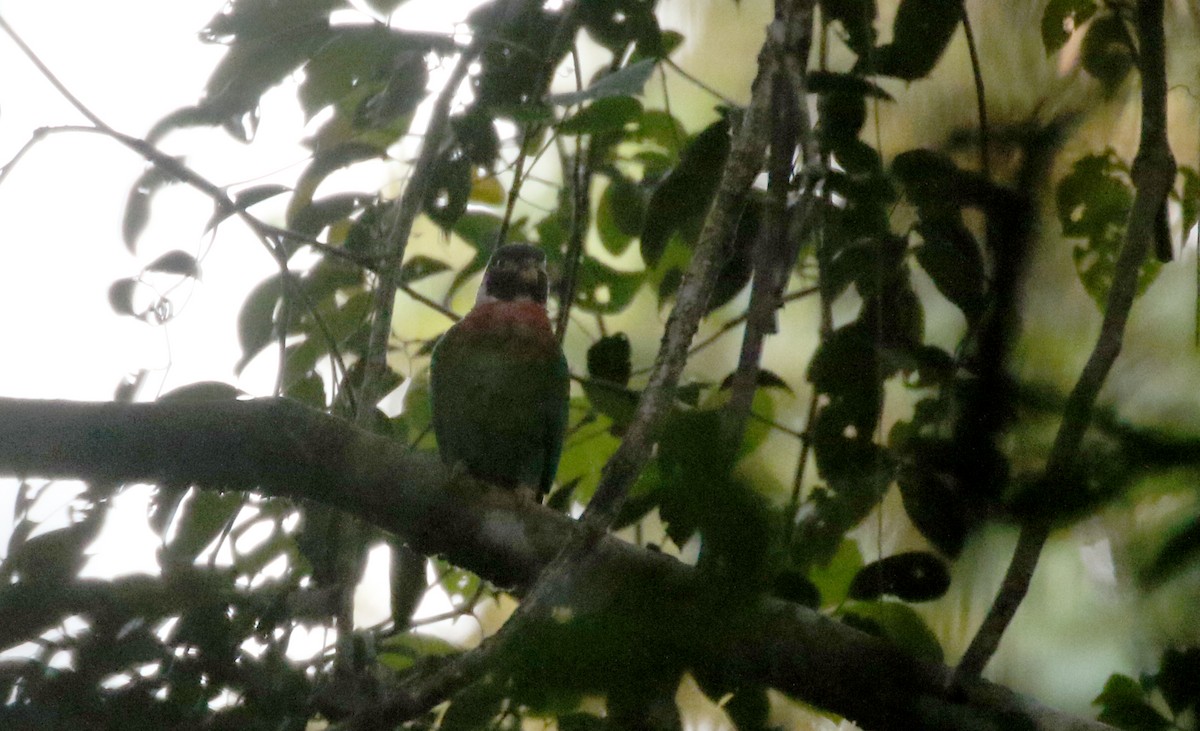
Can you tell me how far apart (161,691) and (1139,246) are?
1.20 metres

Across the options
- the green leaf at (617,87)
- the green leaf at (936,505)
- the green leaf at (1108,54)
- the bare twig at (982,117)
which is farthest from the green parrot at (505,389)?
the green leaf at (936,505)

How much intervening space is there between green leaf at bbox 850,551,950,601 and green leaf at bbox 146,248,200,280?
1.52m

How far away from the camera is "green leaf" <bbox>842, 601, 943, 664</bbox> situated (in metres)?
0.83

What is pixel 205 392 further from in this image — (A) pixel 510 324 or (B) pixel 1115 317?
(B) pixel 1115 317

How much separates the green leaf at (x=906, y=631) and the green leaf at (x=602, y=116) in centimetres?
114

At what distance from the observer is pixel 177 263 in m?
2.17

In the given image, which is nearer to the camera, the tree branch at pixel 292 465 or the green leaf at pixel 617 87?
the green leaf at pixel 617 87

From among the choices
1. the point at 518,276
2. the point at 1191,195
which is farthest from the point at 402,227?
the point at 1191,195

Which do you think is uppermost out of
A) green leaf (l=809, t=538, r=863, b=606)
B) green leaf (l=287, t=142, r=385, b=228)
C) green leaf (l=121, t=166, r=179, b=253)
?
green leaf (l=287, t=142, r=385, b=228)

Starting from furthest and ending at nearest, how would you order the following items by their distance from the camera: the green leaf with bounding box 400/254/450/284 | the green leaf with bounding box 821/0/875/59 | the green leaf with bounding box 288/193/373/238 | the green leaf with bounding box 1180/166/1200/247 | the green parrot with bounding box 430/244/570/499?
the green parrot with bounding box 430/244/570/499, the green leaf with bounding box 400/254/450/284, the green leaf with bounding box 288/193/373/238, the green leaf with bounding box 821/0/875/59, the green leaf with bounding box 1180/166/1200/247

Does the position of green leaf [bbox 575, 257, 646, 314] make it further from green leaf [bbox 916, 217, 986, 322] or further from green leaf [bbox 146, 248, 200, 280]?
green leaf [bbox 916, 217, 986, 322]

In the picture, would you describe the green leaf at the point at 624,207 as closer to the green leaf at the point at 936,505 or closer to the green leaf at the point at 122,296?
the green leaf at the point at 122,296

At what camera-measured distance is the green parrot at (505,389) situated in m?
3.16

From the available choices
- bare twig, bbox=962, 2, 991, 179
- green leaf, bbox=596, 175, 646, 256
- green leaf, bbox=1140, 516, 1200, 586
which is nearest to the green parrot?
green leaf, bbox=596, 175, 646, 256
